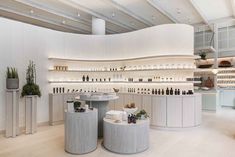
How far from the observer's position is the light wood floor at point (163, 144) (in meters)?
3.65

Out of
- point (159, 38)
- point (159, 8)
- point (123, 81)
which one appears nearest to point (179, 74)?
point (159, 38)

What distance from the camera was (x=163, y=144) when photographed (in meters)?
4.20

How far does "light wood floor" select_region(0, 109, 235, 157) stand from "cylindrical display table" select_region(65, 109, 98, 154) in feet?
0.52

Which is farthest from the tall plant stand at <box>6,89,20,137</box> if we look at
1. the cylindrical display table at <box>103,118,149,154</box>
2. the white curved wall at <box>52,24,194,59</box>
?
the cylindrical display table at <box>103,118,149,154</box>

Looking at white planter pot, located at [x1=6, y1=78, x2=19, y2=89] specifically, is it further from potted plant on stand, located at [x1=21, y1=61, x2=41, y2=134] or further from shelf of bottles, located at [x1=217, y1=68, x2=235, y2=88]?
shelf of bottles, located at [x1=217, y1=68, x2=235, y2=88]

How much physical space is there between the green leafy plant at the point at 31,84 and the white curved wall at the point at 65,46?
5.8 inches

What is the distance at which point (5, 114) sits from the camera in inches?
193

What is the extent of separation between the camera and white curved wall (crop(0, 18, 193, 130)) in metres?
5.14

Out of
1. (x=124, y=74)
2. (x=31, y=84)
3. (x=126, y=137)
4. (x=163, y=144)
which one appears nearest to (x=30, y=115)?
(x=31, y=84)

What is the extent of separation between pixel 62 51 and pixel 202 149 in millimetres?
4900

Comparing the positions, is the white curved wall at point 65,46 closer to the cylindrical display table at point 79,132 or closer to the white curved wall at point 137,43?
the white curved wall at point 137,43

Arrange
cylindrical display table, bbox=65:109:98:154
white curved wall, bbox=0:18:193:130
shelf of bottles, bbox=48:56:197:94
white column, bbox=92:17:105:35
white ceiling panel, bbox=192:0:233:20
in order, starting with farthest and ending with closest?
white column, bbox=92:17:105:35, white ceiling panel, bbox=192:0:233:20, shelf of bottles, bbox=48:56:197:94, white curved wall, bbox=0:18:193:130, cylindrical display table, bbox=65:109:98:154

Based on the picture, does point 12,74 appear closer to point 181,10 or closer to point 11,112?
point 11,112

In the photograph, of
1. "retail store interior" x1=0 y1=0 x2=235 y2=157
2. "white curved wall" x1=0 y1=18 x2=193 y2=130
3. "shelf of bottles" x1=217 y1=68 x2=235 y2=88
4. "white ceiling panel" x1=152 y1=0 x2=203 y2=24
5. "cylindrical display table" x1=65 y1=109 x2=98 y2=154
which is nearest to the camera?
"cylindrical display table" x1=65 y1=109 x2=98 y2=154
